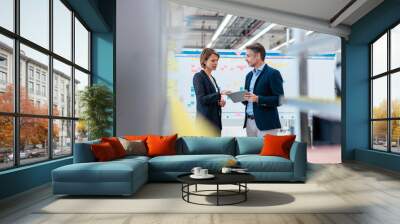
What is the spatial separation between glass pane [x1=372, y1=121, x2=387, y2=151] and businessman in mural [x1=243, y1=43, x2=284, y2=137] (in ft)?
7.35

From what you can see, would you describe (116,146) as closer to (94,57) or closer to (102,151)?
(102,151)

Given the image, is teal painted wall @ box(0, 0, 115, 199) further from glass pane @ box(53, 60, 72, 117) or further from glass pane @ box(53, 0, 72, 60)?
glass pane @ box(53, 60, 72, 117)

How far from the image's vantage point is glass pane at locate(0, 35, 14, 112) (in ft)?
15.1

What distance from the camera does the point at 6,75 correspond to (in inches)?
185

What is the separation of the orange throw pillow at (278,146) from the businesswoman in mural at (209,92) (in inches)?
115

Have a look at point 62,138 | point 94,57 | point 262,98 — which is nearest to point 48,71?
point 62,138

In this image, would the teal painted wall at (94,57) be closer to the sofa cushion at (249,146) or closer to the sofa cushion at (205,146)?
the sofa cushion at (205,146)

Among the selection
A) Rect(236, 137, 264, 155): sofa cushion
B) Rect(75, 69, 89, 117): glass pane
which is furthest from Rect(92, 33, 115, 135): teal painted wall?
Rect(236, 137, 264, 155): sofa cushion

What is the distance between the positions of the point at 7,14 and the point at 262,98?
581cm

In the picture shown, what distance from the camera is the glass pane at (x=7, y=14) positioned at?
4.60m

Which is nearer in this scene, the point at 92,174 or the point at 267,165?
the point at 92,174

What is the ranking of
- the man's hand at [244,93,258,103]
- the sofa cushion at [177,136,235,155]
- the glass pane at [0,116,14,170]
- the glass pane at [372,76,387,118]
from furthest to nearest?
1. the man's hand at [244,93,258,103]
2. the glass pane at [372,76,387,118]
3. the sofa cushion at [177,136,235,155]
4. the glass pane at [0,116,14,170]

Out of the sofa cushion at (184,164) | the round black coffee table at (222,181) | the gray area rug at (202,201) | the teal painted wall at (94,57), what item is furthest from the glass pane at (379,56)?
the teal painted wall at (94,57)

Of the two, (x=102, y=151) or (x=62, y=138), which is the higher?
(x=62, y=138)
